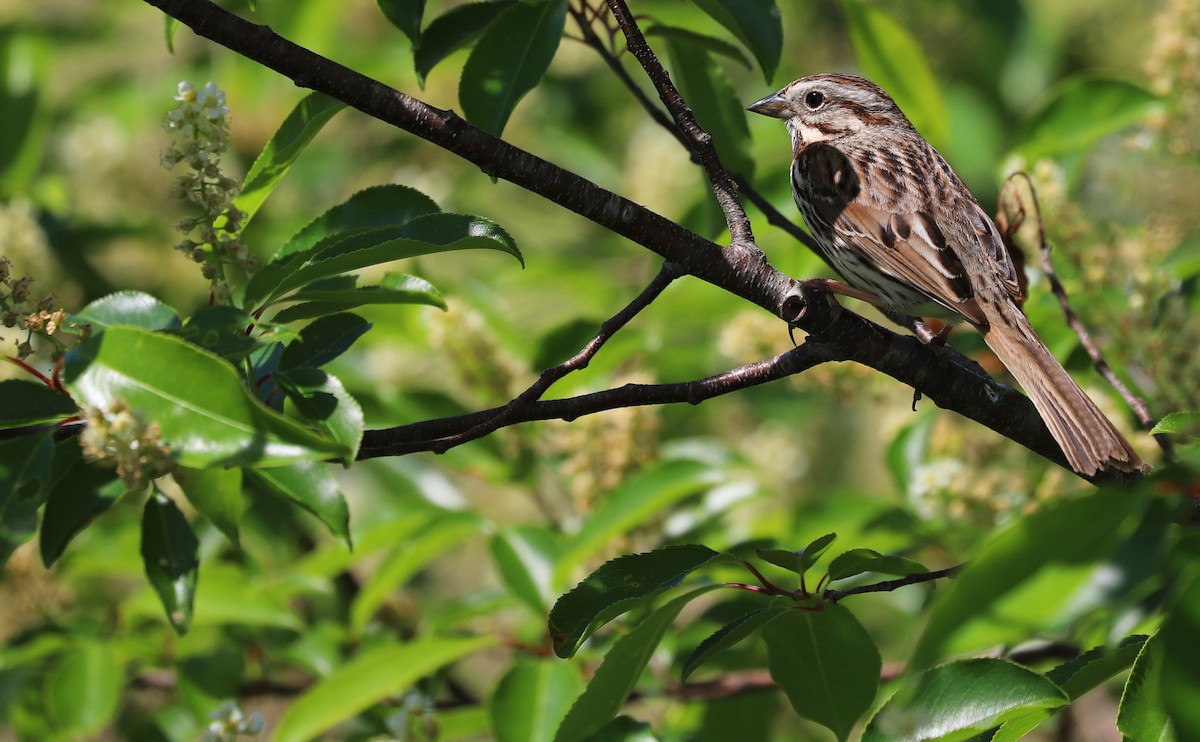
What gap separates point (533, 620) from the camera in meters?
2.86

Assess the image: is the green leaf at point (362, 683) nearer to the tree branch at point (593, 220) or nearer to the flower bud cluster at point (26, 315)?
the tree branch at point (593, 220)

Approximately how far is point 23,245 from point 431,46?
5.54 ft

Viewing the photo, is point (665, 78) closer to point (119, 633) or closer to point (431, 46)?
point (431, 46)

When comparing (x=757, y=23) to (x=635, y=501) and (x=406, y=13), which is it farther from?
(x=635, y=501)

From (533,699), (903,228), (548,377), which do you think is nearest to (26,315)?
(548,377)

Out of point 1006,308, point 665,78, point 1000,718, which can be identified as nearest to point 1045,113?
point 1006,308

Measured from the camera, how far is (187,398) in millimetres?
1357

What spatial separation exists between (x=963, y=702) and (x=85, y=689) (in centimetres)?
201

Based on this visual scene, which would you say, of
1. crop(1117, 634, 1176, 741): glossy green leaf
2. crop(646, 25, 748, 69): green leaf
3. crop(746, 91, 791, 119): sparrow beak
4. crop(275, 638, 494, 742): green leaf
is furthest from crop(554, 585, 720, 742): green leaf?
crop(746, 91, 791, 119): sparrow beak

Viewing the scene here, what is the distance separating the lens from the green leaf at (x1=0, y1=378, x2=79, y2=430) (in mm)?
1426

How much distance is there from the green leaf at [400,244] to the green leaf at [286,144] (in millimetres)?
227

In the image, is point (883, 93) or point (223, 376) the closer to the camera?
point (223, 376)

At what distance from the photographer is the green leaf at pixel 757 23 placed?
1.97 m

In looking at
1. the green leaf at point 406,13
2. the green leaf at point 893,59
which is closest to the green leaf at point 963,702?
the green leaf at point 406,13
